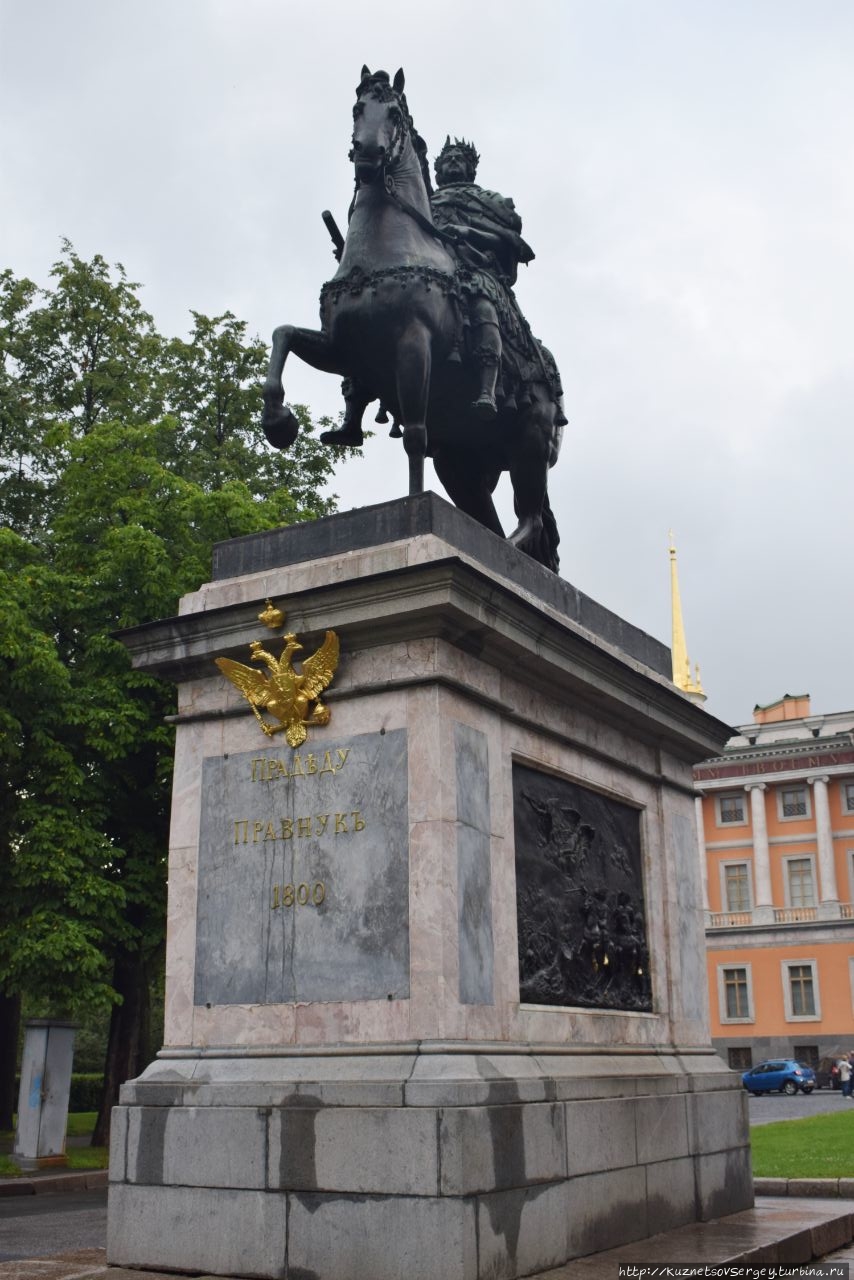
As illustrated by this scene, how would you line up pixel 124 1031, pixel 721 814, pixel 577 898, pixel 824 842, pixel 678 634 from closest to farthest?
→ pixel 577 898, pixel 124 1031, pixel 824 842, pixel 721 814, pixel 678 634

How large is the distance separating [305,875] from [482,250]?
194 inches

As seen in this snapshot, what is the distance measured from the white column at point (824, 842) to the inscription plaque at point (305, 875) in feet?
196

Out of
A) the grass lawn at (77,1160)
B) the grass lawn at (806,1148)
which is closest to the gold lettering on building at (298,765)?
the grass lawn at (806,1148)

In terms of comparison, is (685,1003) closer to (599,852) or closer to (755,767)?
(599,852)

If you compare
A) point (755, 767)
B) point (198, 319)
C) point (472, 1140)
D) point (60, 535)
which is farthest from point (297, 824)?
point (755, 767)

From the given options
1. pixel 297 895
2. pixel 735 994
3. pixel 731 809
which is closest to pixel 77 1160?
pixel 297 895

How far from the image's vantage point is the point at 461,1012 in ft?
24.4

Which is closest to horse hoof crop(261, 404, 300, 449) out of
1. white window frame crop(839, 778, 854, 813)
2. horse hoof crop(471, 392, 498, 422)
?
horse hoof crop(471, 392, 498, 422)

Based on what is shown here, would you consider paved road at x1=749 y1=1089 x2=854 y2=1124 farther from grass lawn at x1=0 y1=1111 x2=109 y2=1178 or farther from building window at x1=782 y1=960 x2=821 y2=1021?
grass lawn at x1=0 y1=1111 x2=109 y2=1178

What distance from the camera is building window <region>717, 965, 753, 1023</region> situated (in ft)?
209

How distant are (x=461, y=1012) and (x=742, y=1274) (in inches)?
83.6

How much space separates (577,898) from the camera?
357 inches

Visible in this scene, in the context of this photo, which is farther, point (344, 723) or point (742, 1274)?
point (344, 723)

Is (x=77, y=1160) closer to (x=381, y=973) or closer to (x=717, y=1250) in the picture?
(x=717, y=1250)
